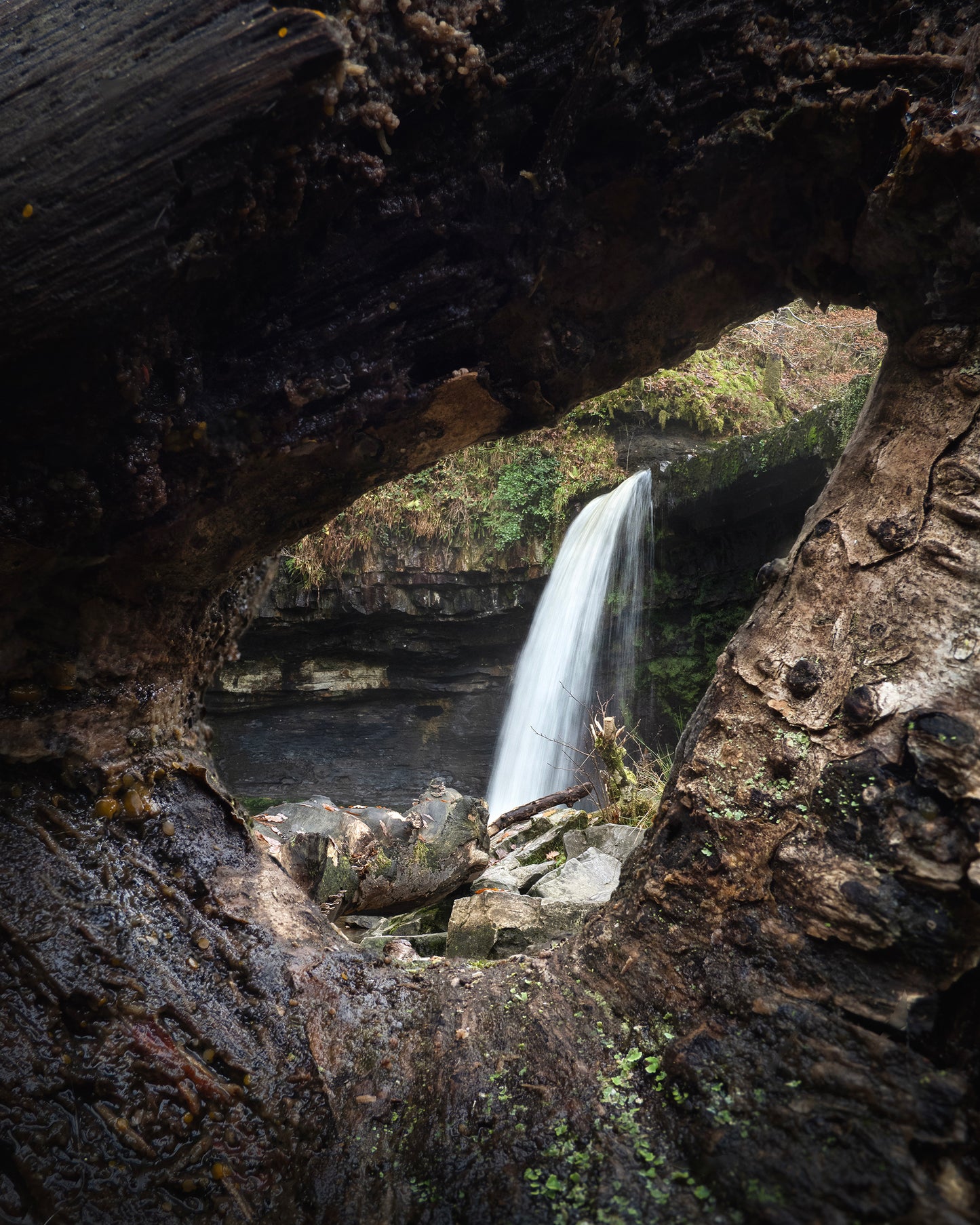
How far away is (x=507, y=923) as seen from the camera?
3.51m

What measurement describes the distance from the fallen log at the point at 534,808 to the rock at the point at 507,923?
11.8ft

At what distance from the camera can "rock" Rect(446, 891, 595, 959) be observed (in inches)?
136

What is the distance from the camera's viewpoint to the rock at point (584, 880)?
12.6 ft

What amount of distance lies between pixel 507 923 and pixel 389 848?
138cm

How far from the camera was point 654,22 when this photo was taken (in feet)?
6.21

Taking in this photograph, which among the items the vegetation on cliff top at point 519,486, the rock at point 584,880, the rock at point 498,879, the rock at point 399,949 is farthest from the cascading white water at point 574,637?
the rock at point 399,949

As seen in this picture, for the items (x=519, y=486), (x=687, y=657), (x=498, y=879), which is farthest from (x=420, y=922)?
(x=519, y=486)

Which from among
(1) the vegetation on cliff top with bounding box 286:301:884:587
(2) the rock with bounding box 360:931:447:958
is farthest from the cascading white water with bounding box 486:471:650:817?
(2) the rock with bounding box 360:931:447:958

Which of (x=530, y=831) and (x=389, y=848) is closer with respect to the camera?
(x=389, y=848)

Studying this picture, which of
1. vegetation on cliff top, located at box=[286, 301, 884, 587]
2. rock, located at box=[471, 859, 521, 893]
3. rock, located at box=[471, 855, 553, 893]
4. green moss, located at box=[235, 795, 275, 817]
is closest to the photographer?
rock, located at box=[471, 859, 521, 893]

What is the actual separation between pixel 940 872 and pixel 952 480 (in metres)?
1.08

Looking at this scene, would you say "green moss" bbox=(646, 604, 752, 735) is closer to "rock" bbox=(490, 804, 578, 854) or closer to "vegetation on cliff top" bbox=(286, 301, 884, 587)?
"vegetation on cliff top" bbox=(286, 301, 884, 587)

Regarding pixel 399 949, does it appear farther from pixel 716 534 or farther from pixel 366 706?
pixel 366 706

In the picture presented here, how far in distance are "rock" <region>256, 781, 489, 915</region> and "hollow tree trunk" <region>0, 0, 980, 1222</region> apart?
172 centimetres
